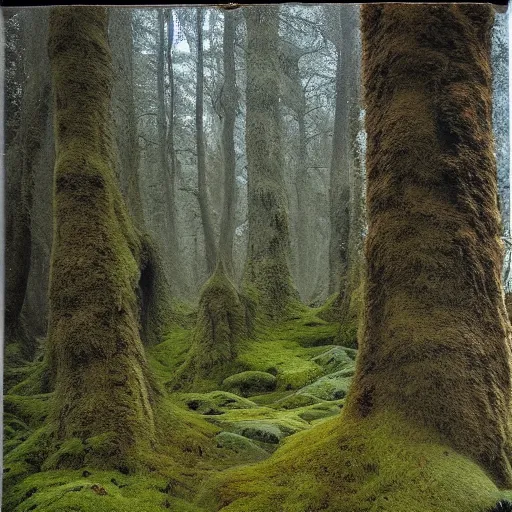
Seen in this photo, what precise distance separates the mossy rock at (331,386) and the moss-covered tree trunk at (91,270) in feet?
3.84

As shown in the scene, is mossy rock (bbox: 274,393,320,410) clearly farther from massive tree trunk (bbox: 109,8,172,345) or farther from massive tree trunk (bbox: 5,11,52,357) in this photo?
massive tree trunk (bbox: 5,11,52,357)

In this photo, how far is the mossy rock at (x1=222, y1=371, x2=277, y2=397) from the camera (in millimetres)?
4324

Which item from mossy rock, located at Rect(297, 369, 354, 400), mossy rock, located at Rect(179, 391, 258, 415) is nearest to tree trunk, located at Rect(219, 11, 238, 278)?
mossy rock, located at Rect(179, 391, 258, 415)

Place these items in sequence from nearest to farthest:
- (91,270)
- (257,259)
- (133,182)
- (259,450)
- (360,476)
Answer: (360,476), (259,450), (91,270), (133,182), (257,259)

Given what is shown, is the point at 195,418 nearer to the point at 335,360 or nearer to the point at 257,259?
the point at 335,360

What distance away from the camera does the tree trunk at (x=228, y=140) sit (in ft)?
14.9

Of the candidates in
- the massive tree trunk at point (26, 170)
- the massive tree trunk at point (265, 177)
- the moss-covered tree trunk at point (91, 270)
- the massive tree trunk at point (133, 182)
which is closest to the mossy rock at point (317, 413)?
the massive tree trunk at point (265, 177)

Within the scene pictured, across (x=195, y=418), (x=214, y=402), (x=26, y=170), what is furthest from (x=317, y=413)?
(x=26, y=170)

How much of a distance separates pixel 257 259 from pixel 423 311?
137cm

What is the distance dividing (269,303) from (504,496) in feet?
6.62

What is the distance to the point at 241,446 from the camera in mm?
4078

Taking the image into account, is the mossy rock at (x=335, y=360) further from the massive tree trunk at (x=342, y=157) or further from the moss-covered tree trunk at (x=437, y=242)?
the massive tree trunk at (x=342, y=157)

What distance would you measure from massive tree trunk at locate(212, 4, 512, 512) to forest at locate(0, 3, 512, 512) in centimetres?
1

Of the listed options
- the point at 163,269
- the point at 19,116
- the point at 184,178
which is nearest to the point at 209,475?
the point at 163,269
